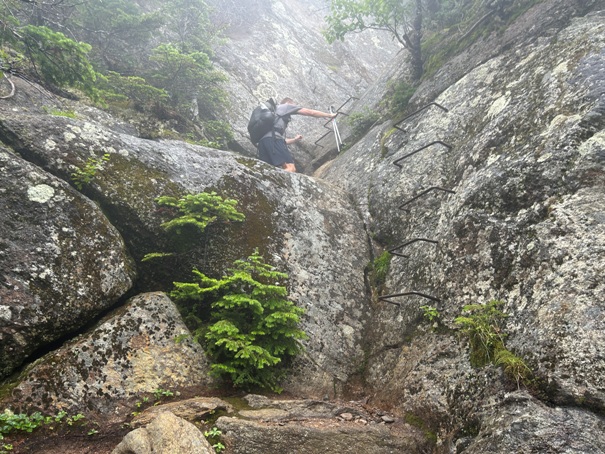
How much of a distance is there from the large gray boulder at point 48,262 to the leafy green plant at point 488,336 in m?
5.00

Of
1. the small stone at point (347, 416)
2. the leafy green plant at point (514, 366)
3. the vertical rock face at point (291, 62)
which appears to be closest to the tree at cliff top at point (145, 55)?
the vertical rock face at point (291, 62)

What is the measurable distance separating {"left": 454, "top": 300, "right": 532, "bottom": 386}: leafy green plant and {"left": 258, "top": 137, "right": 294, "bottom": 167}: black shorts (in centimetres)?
862

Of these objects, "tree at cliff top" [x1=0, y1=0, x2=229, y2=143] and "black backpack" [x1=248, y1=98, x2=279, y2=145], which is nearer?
"tree at cliff top" [x1=0, y1=0, x2=229, y2=143]

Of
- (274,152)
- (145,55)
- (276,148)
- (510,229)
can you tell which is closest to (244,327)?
(510,229)

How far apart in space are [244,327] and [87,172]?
377cm

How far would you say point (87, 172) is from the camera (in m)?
6.48

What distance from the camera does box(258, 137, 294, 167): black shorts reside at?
1244cm

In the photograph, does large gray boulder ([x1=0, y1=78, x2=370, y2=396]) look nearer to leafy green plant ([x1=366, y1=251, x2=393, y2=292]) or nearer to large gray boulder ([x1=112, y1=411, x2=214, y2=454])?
leafy green plant ([x1=366, y1=251, x2=393, y2=292])

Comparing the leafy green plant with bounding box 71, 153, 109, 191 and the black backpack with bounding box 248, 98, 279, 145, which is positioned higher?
the black backpack with bounding box 248, 98, 279, 145

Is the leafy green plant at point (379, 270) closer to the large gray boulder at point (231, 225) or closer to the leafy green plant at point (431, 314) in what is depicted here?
the large gray boulder at point (231, 225)

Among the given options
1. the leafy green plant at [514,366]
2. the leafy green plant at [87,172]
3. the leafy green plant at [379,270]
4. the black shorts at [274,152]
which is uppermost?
the black shorts at [274,152]

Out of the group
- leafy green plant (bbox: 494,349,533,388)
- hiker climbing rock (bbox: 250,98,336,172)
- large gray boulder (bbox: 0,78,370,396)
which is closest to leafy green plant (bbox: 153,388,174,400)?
large gray boulder (bbox: 0,78,370,396)

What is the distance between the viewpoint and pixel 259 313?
18.9 ft

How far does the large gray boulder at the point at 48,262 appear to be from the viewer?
4.75 m
